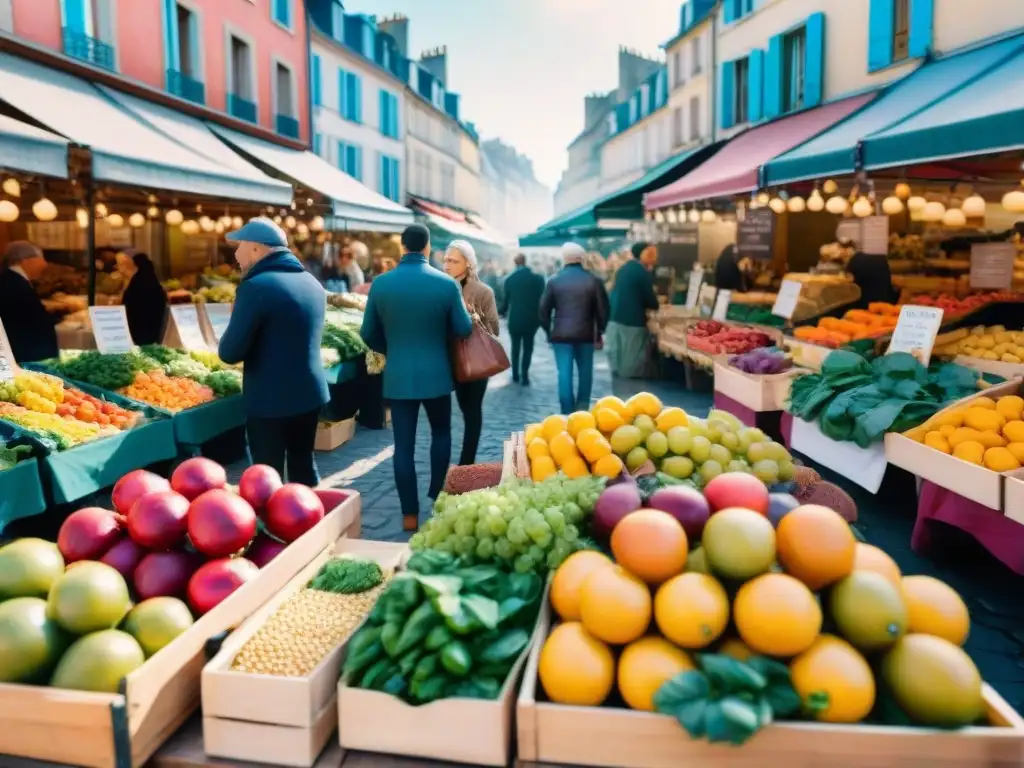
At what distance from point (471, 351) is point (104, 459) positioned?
2.21m

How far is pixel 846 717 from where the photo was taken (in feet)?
5.80

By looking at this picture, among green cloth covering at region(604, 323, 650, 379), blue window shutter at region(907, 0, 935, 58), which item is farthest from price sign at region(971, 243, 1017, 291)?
green cloth covering at region(604, 323, 650, 379)

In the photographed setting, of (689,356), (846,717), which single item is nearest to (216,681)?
(846,717)

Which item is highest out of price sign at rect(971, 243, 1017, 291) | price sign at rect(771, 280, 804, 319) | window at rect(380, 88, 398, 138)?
window at rect(380, 88, 398, 138)

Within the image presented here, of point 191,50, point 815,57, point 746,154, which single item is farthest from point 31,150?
point 815,57

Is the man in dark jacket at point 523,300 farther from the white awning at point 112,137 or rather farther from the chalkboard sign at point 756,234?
the chalkboard sign at point 756,234

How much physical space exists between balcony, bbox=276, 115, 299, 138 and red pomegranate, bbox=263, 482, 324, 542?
51.7ft

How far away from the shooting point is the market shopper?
7.41 metres

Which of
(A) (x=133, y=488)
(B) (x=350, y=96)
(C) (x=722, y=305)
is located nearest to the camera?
(A) (x=133, y=488)

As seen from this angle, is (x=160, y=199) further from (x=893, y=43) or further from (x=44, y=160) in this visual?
(x=893, y=43)

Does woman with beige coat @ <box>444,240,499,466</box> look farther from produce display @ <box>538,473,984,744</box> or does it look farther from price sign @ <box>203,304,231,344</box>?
produce display @ <box>538,473,984,744</box>

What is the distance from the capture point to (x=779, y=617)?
180 cm

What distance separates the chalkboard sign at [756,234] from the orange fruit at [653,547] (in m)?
11.4

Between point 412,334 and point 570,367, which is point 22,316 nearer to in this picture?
point 412,334
